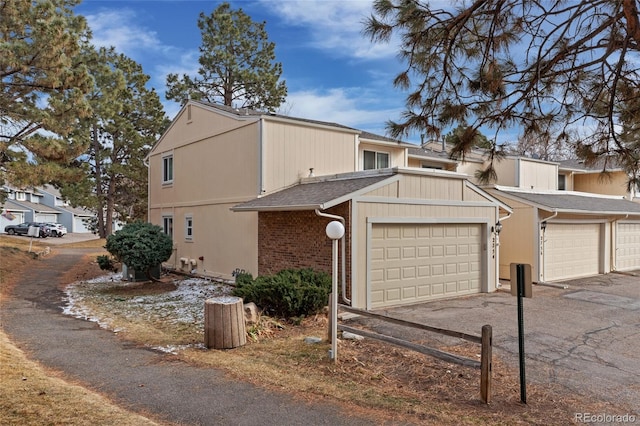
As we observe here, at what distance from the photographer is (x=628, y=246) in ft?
66.0

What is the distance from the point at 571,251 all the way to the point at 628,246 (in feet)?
16.5

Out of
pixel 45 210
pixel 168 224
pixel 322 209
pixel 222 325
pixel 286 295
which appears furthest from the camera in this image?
pixel 45 210

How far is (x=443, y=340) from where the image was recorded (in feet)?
26.8

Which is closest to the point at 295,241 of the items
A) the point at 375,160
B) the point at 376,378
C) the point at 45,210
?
the point at 376,378

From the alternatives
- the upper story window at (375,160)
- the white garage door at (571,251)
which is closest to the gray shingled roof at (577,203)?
the white garage door at (571,251)

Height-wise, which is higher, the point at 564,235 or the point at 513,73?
the point at 513,73

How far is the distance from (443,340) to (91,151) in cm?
3353

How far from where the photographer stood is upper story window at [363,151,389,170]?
17353mm

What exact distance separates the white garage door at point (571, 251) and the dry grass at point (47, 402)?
15092 mm

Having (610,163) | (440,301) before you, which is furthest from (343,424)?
(440,301)

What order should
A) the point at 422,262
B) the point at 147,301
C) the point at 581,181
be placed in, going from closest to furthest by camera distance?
the point at 422,262, the point at 147,301, the point at 581,181

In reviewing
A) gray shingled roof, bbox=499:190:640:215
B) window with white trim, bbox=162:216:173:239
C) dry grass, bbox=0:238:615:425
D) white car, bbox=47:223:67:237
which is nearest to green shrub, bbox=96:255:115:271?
window with white trim, bbox=162:216:173:239

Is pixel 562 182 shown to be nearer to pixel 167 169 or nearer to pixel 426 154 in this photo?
pixel 426 154

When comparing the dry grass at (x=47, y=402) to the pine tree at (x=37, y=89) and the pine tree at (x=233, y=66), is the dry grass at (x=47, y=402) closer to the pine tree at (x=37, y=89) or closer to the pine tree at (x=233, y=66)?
the pine tree at (x=37, y=89)
